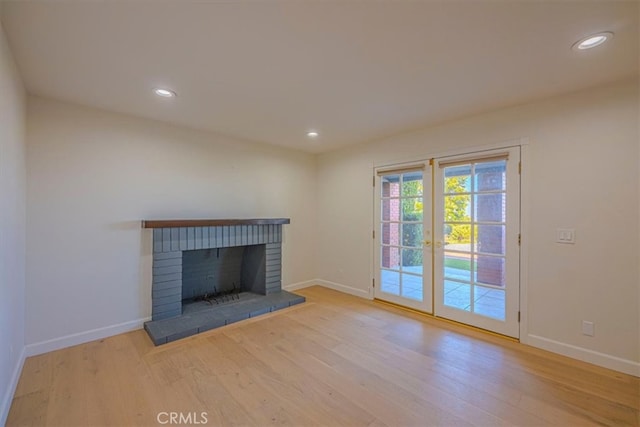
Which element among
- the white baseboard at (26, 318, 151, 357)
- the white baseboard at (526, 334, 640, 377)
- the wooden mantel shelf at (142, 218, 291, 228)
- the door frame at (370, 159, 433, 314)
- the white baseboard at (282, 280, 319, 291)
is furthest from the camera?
the white baseboard at (282, 280, 319, 291)

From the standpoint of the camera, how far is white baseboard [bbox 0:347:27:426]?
1.72m

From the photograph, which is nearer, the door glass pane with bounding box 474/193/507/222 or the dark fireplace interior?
the door glass pane with bounding box 474/193/507/222

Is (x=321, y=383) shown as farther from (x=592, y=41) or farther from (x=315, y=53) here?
(x=592, y=41)

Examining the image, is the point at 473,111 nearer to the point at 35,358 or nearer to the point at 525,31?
the point at 525,31

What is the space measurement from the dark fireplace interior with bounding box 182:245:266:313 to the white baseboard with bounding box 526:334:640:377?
3.27 meters

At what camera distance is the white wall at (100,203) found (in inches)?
102

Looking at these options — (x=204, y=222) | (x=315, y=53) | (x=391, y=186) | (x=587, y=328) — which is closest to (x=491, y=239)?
(x=587, y=328)

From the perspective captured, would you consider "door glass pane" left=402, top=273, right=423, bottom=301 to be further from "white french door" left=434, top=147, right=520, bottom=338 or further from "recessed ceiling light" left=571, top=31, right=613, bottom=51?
"recessed ceiling light" left=571, top=31, right=613, bottom=51

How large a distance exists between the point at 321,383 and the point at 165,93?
278 centimetres

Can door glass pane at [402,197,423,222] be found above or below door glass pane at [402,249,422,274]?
above

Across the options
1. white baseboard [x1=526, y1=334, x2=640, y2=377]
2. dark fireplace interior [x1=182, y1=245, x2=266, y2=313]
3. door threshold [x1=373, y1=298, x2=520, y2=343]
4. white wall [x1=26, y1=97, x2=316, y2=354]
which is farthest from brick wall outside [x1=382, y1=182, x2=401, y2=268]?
white wall [x1=26, y1=97, x2=316, y2=354]

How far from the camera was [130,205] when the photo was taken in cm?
307
